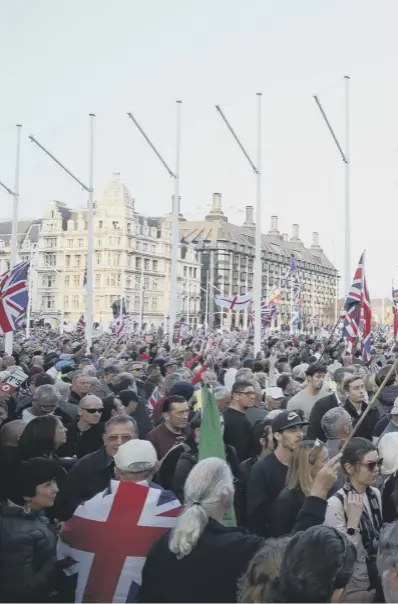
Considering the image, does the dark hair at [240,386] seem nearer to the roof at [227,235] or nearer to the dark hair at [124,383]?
the dark hair at [124,383]

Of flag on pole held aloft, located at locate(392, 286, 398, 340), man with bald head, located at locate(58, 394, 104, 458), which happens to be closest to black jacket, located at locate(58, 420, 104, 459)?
man with bald head, located at locate(58, 394, 104, 458)

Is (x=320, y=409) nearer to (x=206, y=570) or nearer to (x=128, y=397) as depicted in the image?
(x=128, y=397)

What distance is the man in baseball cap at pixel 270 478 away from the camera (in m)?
5.07

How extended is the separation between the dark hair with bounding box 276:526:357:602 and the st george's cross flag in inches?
35.0

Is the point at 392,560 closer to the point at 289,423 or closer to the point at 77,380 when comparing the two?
the point at 289,423

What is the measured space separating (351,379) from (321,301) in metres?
128

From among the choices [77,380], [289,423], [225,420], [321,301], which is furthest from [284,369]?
[321,301]

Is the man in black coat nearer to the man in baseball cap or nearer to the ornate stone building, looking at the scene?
the man in baseball cap

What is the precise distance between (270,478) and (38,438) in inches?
60.0

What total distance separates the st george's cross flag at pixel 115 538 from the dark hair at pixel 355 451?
127 cm

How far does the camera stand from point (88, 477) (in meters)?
5.11

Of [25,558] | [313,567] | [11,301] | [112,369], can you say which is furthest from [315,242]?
[313,567]

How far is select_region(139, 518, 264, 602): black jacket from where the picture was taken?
317cm

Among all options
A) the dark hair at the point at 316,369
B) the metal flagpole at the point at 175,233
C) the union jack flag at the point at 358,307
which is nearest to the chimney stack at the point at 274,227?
the metal flagpole at the point at 175,233
